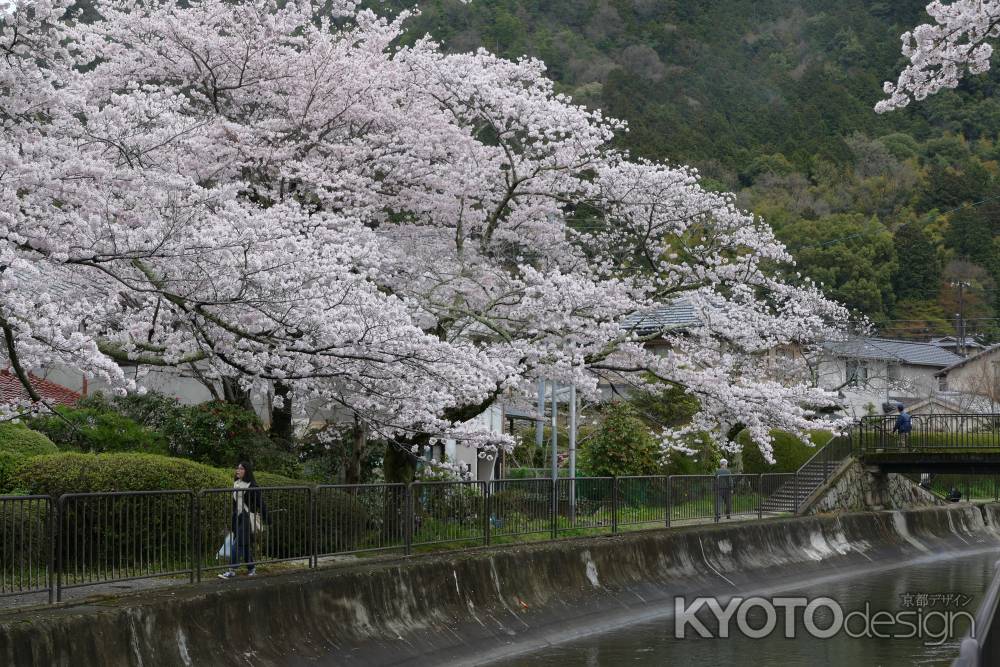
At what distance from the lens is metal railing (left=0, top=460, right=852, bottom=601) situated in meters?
11.4

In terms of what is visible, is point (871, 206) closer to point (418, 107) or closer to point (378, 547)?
point (418, 107)

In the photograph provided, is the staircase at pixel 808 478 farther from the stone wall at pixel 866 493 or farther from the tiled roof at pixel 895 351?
the tiled roof at pixel 895 351

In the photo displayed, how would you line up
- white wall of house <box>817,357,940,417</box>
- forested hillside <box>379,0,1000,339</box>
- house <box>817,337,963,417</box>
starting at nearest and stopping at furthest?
1. house <box>817,337,963,417</box>
2. white wall of house <box>817,357,940,417</box>
3. forested hillside <box>379,0,1000,339</box>

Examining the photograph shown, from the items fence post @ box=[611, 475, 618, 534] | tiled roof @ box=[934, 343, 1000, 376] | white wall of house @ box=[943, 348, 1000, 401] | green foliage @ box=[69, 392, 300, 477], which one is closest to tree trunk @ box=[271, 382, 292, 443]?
green foliage @ box=[69, 392, 300, 477]

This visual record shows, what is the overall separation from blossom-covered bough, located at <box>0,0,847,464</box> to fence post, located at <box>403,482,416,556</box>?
1.38 m

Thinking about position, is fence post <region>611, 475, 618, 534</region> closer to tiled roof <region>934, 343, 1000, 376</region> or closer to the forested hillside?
the forested hillside

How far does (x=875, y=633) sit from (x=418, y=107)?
1270cm

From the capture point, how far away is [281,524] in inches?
578

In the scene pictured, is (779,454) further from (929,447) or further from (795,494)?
(795,494)

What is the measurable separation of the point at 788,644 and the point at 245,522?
25.0ft

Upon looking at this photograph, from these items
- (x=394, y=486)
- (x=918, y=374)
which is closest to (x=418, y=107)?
(x=394, y=486)

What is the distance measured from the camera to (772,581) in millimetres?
26203

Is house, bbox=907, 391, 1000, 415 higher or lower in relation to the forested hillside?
lower

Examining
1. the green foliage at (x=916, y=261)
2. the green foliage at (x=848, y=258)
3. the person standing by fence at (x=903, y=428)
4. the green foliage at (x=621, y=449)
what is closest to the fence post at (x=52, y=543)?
the green foliage at (x=621, y=449)
